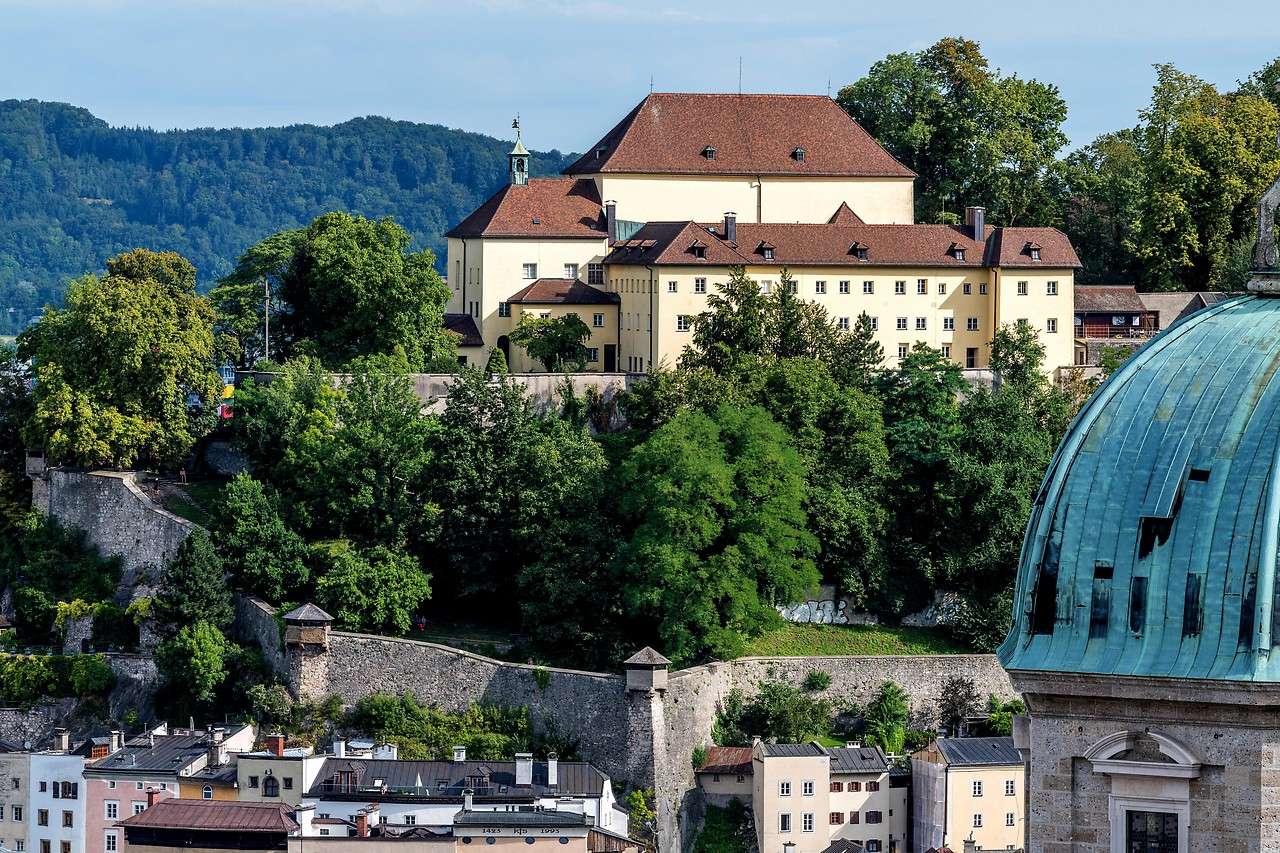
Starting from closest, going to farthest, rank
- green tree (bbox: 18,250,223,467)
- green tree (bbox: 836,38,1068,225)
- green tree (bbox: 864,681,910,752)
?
green tree (bbox: 864,681,910,752) < green tree (bbox: 18,250,223,467) < green tree (bbox: 836,38,1068,225)

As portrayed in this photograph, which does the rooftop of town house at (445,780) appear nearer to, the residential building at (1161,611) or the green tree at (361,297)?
the green tree at (361,297)

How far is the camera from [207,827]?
6394 cm

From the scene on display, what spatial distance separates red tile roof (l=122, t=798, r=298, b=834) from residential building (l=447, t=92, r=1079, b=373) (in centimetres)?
1839

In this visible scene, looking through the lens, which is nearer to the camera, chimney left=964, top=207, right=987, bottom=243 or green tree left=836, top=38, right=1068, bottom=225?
chimney left=964, top=207, right=987, bottom=243

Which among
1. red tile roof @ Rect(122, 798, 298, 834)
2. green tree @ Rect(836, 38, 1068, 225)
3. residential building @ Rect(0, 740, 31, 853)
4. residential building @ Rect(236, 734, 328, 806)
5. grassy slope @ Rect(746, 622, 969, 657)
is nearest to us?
red tile roof @ Rect(122, 798, 298, 834)

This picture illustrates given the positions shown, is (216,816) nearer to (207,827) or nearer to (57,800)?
(207,827)

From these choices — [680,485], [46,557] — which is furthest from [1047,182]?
[46,557]

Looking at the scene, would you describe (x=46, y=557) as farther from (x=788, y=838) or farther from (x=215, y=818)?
(x=788, y=838)

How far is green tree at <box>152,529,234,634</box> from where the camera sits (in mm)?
66000

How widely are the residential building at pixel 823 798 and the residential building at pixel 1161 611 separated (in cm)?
4474

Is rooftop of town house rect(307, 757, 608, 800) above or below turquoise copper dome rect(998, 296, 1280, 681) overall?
below

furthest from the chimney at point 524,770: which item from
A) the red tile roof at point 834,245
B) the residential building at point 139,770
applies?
the red tile roof at point 834,245

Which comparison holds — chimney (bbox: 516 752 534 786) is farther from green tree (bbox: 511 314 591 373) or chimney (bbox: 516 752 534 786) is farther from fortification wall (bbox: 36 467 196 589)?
green tree (bbox: 511 314 591 373)

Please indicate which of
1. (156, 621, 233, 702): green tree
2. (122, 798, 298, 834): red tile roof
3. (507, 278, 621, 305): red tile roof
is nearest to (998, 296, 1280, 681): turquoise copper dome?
(122, 798, 298, 834): red tile roof
